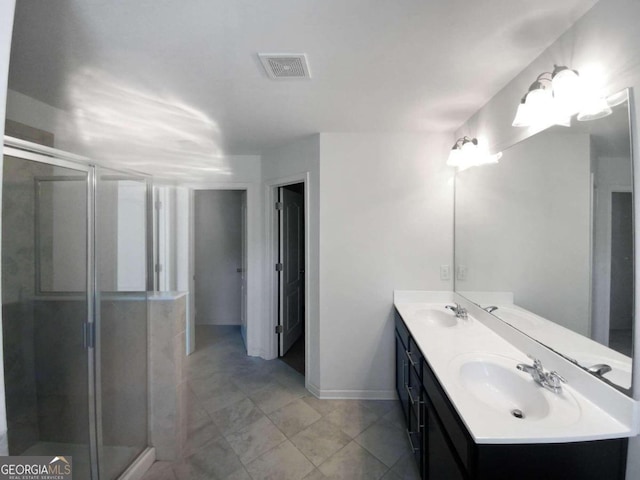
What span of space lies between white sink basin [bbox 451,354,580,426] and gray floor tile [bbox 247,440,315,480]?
1.16m

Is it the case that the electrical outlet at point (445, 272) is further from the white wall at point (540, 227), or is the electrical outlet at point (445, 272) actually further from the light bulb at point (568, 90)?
the light bulb at point (568, 90)

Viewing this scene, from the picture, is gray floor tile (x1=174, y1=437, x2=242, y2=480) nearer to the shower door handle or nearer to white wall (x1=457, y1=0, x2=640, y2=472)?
the shower door handle

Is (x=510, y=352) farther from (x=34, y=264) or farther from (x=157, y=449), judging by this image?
(x=34, y=264)

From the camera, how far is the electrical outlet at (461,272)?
2.03 metres

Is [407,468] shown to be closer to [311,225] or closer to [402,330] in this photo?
[402,330]

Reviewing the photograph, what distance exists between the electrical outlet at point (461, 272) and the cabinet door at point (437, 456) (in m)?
1.13

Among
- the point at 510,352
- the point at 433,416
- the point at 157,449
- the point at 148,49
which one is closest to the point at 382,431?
the point at 433,416

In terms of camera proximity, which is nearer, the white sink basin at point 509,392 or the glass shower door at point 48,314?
the white sink basin at point 509,392

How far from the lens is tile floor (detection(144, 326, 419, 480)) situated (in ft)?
5.15

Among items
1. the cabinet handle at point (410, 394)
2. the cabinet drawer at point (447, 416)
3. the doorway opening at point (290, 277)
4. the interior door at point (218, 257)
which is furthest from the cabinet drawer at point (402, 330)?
the interior door at point (218, 257)

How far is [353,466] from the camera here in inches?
62.9

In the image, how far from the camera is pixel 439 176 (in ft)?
7.18

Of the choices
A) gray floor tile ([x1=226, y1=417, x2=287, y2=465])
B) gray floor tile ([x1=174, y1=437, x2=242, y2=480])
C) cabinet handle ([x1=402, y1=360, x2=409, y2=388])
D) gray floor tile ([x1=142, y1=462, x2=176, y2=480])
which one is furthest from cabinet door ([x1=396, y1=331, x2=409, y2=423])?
gray floor tile ([x1=142, y1=462, x2=176, y2=480])

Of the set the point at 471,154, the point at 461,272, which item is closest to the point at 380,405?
the point at 461,272
